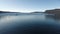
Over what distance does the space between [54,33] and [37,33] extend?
900 millimetres

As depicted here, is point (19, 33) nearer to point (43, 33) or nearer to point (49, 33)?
point (43, 33)

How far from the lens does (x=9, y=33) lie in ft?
14.6

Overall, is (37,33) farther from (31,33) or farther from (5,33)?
(5,33)

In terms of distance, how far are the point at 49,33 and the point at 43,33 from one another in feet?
1.06

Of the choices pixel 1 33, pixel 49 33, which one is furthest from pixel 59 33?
pixel 1 33

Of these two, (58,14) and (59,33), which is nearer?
(59,33)

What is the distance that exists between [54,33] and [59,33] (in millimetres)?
253

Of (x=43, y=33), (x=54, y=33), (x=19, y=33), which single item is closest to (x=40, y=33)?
(x=43, y=33)

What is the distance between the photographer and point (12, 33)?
4445 millimetres

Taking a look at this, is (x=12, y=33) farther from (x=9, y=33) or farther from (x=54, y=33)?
(x=54, y=33)

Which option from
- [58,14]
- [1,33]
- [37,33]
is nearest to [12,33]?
[1,33]

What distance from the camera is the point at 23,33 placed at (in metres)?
4.39

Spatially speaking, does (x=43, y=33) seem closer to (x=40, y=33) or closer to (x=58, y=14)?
(x=40, y=33)

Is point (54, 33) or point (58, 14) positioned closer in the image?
point (54, 33)
